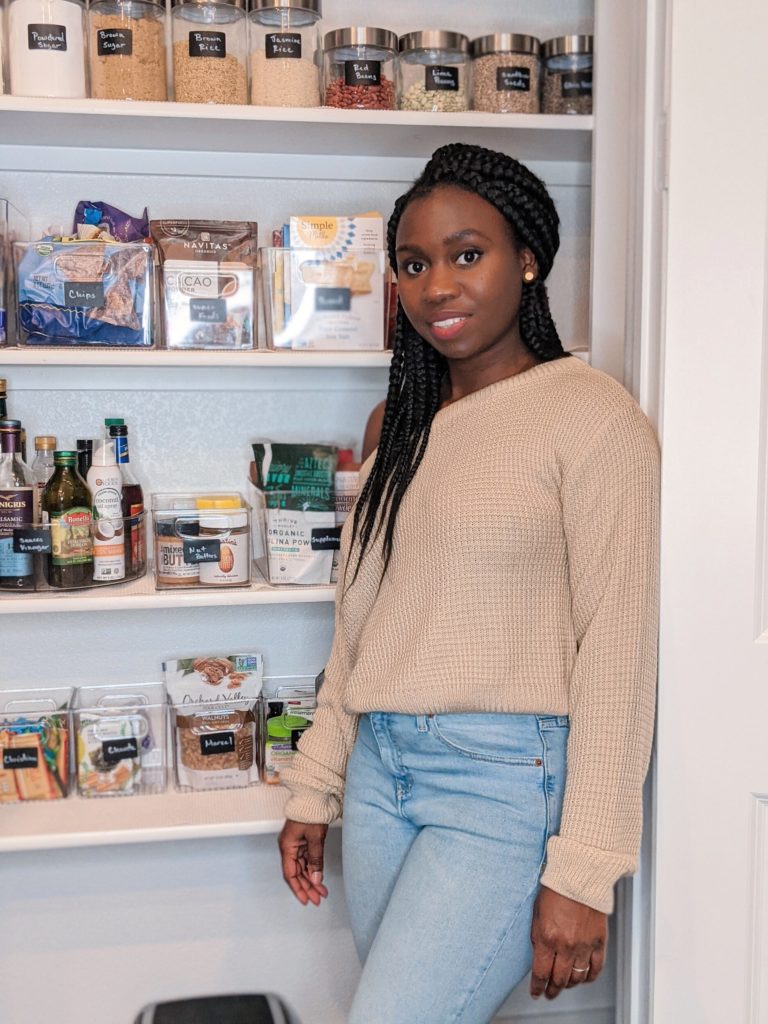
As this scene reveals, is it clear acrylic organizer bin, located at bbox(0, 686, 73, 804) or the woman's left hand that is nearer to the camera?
the woman's left hand

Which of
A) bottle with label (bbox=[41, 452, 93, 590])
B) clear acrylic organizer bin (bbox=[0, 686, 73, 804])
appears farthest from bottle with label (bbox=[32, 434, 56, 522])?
clear acrylic organizer bin (bbox=[0, 686, 73, 804])

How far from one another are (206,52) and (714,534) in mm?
1089

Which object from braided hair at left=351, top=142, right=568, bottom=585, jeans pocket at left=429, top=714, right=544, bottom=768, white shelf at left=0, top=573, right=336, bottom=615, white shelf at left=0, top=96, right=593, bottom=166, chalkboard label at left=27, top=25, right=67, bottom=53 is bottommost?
jeans pocket at left=429, top=714, right=544, bottom=768

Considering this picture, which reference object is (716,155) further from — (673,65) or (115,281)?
(115,281)

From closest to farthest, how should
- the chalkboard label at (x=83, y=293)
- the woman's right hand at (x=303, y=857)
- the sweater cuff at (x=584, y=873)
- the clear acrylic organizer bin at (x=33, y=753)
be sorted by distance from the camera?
the sweater cuff at (x=584, y=873), the woman's right hand at (x=303, y=857), the chalkboard label at (x=83, y=293), the clear acrylic organizer bin at (x=33, y=753)

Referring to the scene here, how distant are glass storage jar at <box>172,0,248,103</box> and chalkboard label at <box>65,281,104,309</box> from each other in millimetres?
332

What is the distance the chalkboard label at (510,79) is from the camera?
1.77 m

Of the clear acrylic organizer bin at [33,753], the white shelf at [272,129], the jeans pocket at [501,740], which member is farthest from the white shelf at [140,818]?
the white shelf at [272,129]

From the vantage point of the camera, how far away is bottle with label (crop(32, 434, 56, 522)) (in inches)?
70.0

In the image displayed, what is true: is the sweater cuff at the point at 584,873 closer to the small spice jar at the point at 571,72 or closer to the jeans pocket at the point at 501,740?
the jeans pocket at the point at 501,740

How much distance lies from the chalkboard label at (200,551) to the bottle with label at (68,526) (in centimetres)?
16

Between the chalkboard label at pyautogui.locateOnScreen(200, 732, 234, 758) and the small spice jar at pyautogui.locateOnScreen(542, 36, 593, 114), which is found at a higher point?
the small spice jar at pyautogui.locateOnScreen(542, 36, 593, 114)

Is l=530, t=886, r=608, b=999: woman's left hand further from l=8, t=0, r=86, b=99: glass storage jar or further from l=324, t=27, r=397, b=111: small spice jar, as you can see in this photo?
l=8, t=0, r=86, b=99: glass storage jar

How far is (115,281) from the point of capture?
5.66 ft
